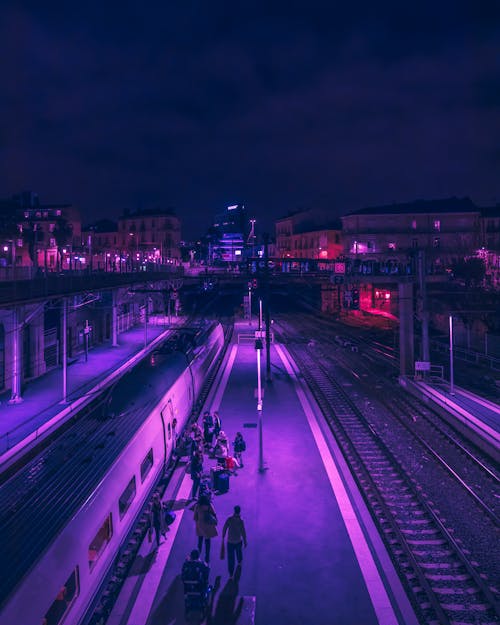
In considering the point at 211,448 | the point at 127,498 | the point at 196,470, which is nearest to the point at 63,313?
the point at 211,448

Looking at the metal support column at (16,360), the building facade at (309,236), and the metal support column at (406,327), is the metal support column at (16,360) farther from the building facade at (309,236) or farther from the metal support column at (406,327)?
the building facade at (309,236)

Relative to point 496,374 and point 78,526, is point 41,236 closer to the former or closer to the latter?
point 496,374

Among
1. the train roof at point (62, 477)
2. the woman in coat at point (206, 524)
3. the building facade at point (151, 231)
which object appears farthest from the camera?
the building facade at point (151, 231)

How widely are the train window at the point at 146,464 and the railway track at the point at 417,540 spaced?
5896mm

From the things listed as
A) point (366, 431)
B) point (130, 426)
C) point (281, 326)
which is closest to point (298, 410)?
point (366, 431)

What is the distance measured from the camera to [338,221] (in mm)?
92625

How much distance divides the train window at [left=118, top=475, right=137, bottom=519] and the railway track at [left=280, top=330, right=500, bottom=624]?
5873 millimetres

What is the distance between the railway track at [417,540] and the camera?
8664 millimetres

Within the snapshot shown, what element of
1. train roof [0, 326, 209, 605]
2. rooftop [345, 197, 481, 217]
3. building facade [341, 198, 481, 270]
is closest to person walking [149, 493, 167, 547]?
train roof [0, 326, 209, 605]

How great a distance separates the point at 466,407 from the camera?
1989cm

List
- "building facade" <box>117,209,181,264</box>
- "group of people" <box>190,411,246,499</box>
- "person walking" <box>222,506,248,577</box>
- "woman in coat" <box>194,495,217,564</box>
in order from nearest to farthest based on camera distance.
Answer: "person walking" <box>222,506,248,577</box>, "woman in coat" <box>194,495,217,564</box>, "group of people" <box>190,411,246,499</box>, "building facade" <box>117,209,181,264</box>

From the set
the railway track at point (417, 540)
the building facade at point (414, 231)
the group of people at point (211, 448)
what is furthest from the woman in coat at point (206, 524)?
the building facade at point (414, 231)

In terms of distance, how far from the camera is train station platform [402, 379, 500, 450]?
16656 mm

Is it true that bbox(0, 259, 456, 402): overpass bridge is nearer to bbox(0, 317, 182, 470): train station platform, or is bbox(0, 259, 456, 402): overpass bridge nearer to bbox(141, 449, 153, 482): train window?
bbox(0, 317, 182, 470): train station platform
